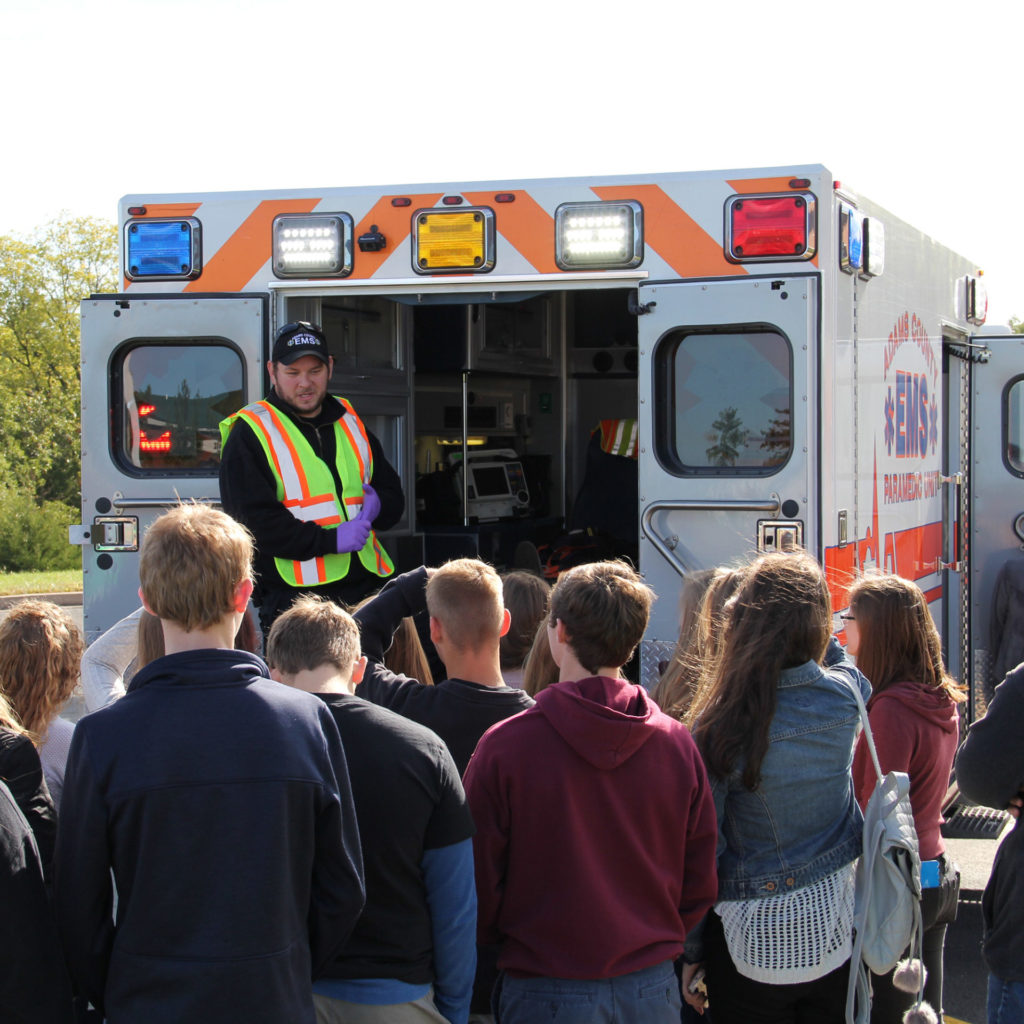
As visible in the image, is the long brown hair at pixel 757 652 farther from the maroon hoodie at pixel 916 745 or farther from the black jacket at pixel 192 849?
the black jacket at pixel 192 849

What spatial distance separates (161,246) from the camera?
4.79m

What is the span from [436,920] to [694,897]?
1.72ft

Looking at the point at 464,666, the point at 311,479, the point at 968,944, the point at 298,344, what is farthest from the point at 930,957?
the point at 298,344

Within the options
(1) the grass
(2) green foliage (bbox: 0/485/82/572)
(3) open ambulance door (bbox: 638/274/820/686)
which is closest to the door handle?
(3) open ambulance door (bbox: 638/274/820/686)

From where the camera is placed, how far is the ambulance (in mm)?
4309

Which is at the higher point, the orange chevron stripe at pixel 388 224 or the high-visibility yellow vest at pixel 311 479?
the orange chevron stripe at pixel 388 224

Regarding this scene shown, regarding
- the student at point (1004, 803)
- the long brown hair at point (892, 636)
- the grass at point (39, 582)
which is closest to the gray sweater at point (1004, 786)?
the student at point (1004, 803)

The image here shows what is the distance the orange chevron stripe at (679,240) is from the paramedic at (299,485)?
124 centimetres

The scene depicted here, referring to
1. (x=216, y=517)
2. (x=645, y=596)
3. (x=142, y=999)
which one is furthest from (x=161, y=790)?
(x=645, y=596)

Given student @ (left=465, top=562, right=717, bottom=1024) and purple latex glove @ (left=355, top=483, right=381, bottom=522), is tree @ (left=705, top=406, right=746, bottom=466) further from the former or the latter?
student @ (left=465, top=562, right=717, bottom=1024)

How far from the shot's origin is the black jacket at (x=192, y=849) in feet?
6.47

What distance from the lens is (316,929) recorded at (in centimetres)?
214

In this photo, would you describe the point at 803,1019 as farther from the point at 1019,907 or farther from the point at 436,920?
the point at 436,920

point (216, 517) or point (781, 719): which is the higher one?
point (216, 517)
